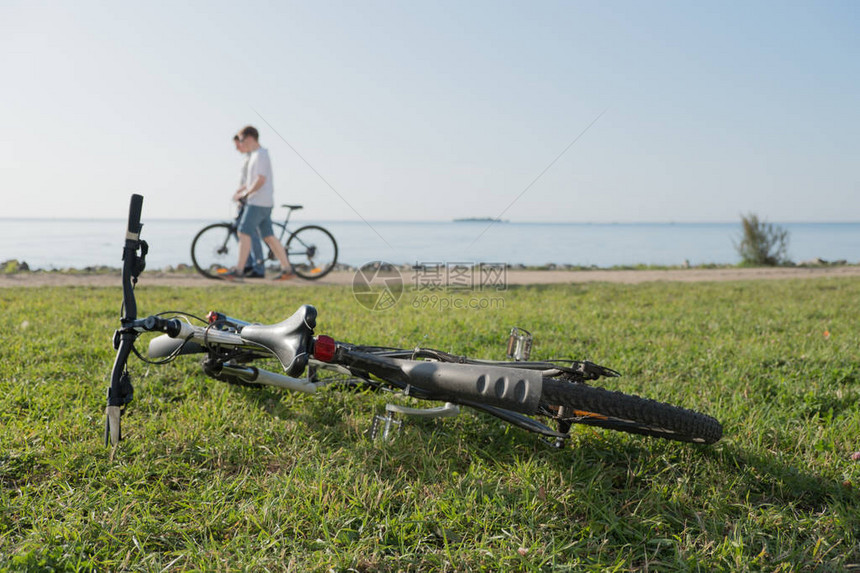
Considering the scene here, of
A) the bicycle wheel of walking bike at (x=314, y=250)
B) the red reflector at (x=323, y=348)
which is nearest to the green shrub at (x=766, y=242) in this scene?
the bicycle wheel of walking bike at (x=314, y=250)

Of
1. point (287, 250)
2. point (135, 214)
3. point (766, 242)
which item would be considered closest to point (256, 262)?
point (287, 250)

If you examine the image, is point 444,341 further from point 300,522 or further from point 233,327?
point 300,522

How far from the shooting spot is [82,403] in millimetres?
2875

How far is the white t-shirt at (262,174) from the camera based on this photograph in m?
8.53

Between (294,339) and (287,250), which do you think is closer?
(294,339)

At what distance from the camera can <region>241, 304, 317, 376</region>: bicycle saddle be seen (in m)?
1.97

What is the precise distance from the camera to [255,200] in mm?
8734

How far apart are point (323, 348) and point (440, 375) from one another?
473 mm

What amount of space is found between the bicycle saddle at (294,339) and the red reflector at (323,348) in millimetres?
38

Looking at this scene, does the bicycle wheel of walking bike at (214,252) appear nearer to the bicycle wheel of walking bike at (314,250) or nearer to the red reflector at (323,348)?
the bicycle wheel of walking bike at (314,250)

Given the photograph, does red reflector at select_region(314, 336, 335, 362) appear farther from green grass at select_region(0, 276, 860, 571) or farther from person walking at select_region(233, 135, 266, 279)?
person walking at select_region(233, 135, 266, 279)

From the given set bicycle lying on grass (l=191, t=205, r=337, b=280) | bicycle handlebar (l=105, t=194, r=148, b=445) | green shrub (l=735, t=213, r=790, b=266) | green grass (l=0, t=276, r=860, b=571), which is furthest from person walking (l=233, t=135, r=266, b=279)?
green shrub (l=735, t=213, r=790, b=266)

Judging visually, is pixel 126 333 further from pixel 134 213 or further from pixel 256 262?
pixel 256 262

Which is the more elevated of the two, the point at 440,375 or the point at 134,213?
the point at 134,213
